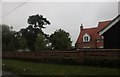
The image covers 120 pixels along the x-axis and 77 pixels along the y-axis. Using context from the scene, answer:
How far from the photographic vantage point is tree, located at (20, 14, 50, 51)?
246 ft

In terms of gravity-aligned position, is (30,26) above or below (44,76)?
above

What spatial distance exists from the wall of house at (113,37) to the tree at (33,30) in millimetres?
49676

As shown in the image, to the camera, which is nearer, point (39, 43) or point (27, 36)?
point (39, 43)

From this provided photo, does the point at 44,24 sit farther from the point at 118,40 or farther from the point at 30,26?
the point at 118,40

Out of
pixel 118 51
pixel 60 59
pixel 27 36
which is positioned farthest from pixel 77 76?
pixel 27 36

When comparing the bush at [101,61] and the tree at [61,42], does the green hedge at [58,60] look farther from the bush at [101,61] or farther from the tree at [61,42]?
the tree at [61,42]

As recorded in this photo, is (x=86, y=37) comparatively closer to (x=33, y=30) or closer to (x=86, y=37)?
(x=86, y=37)

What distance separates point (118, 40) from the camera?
22.7 m

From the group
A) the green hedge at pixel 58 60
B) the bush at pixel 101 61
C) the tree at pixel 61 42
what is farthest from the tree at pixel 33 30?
the bush at pixel 101 61

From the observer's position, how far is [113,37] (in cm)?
2323

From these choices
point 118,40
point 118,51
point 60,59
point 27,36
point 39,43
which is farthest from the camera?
point 27,36

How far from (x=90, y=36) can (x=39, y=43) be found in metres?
11.4

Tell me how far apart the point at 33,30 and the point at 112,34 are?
181 ft

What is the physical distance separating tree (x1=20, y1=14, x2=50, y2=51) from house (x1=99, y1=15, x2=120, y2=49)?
49682 millimetres
